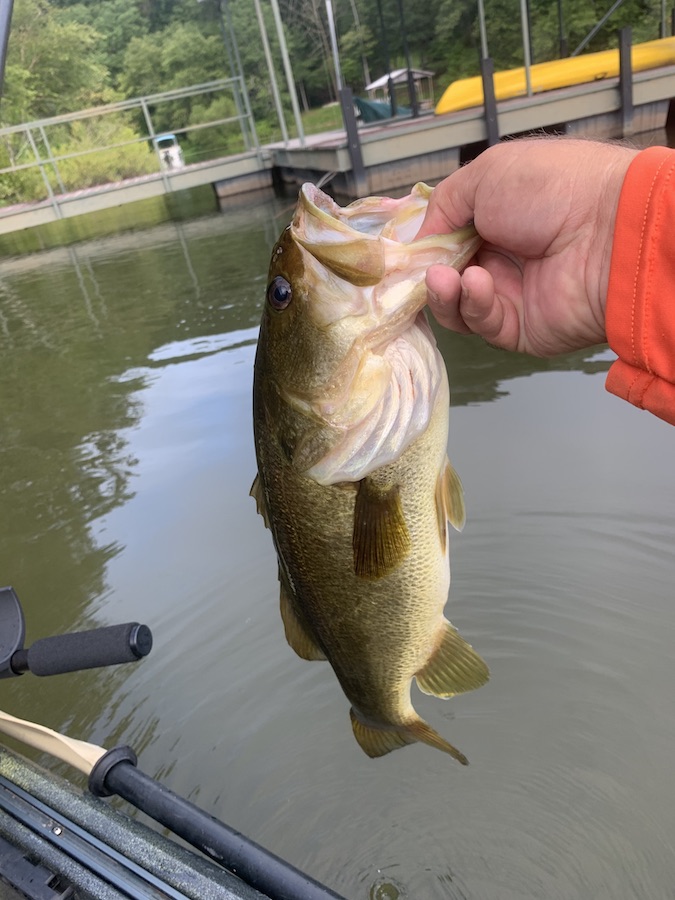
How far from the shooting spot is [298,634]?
179 cm

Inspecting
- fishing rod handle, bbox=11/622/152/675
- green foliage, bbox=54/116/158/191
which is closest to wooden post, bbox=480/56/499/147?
fishing rod handle, bbox=11/622/152/675

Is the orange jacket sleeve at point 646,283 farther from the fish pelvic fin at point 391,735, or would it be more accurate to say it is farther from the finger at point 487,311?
the fish pelvic fin at point 391,735

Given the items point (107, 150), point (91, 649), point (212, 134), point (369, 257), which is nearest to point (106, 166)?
point (107, 150)

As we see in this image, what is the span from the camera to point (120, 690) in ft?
10.0

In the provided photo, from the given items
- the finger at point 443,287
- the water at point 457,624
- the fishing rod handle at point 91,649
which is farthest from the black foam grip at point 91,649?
the water at point 457,624

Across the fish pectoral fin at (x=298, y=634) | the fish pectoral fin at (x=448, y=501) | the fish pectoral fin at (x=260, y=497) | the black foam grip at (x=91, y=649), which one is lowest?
the fish pectoral fin at (x=298, y=634)

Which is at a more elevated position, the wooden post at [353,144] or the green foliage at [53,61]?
the green foliage at [53,61]

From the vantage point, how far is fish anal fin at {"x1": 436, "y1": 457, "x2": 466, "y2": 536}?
1627mm

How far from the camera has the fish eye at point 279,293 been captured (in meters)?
1.39

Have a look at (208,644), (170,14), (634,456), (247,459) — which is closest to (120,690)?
(208,644)

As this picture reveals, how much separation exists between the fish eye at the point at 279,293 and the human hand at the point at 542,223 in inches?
11.0

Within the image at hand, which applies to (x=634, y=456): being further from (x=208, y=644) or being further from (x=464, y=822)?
(x=208, y=644)

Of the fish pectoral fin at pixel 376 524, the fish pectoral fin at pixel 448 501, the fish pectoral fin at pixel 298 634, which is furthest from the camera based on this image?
the fish pectoral fin at pixel 298 634

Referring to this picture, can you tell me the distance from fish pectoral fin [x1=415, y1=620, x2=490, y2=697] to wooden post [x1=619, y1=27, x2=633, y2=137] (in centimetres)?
1243
